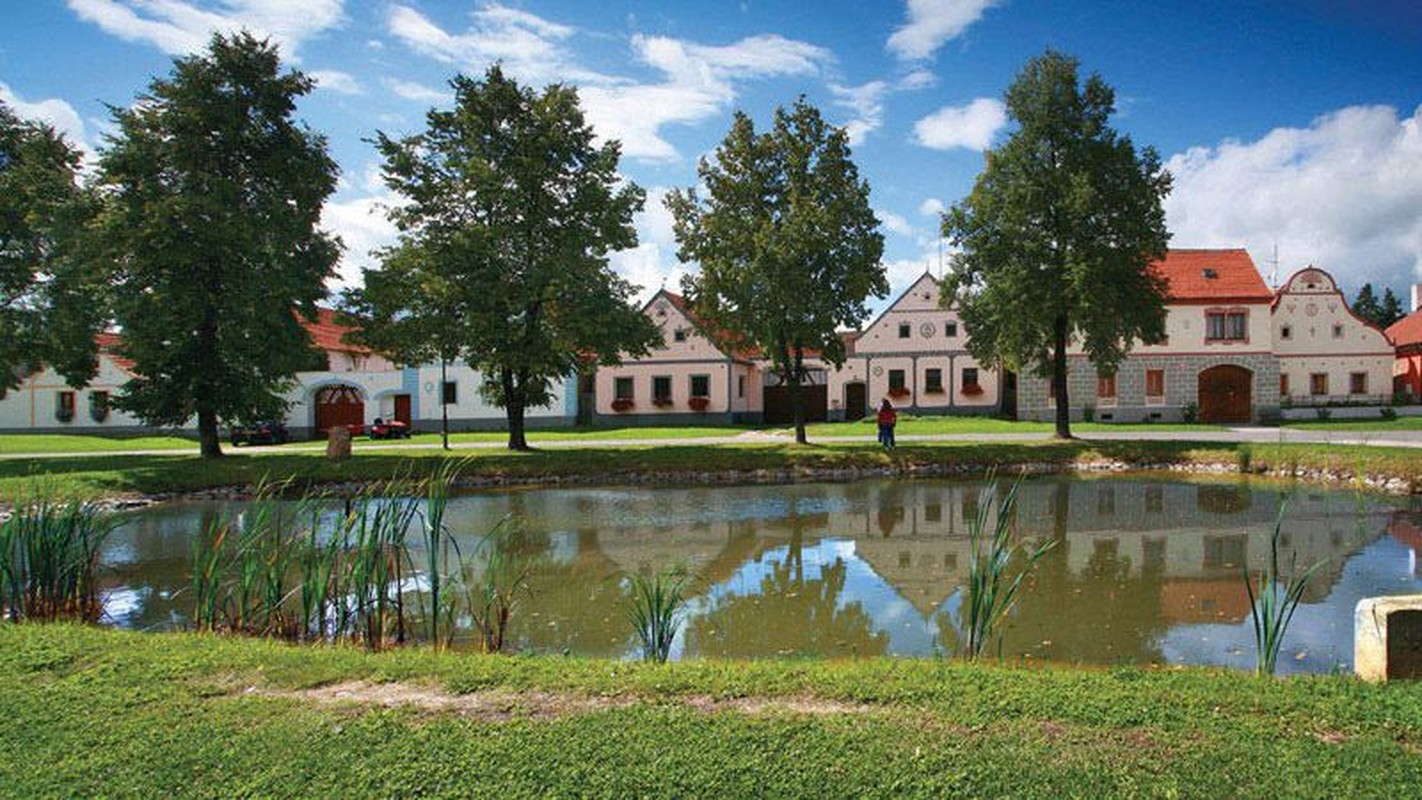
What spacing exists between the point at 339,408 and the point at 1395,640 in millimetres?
41345

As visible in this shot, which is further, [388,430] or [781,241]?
[388,430]

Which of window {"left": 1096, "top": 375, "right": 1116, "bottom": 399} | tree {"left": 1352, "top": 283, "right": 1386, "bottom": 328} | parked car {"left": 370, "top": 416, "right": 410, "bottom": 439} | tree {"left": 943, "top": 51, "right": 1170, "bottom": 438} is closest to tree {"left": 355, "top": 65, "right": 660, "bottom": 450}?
tree {"left": 943, "top": 51, "right": 1170, "bottom": 438}

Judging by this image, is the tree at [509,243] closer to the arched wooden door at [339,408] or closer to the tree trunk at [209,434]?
the tree trunk at [209,434]

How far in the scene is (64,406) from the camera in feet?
131

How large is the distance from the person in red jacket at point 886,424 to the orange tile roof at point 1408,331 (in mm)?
40261

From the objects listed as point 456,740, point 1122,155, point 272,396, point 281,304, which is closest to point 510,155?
point 281,304

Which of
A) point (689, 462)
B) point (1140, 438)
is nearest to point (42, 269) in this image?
point (689, 462)

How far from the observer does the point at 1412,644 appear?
4398mm

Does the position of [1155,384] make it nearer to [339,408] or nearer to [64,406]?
[339,408]

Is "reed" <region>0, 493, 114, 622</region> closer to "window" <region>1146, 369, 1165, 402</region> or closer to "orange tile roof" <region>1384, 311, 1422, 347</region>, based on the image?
"window" <region>1146, 369, 1165, 402</region>

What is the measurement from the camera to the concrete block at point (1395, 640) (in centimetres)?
436

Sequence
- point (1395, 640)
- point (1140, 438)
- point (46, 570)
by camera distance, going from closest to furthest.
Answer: point (1395, 640) < point (46, 570) < point (1140, 438)

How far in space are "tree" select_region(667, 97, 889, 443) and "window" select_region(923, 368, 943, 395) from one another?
16740mm

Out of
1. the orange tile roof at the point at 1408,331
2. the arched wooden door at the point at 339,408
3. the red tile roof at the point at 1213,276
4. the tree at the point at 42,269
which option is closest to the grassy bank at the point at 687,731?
the tree at the point at 42,269
